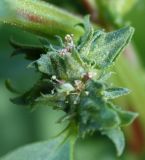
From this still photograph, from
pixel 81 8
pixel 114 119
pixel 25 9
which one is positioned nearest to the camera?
pixel 114 119

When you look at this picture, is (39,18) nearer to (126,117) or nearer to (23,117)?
(126,117)

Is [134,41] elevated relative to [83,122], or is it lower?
elevated

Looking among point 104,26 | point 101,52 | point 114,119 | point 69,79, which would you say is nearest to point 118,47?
point 101,52

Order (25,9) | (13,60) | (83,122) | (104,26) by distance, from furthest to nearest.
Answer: (13,60), (104,26), (25,9), (83,122)

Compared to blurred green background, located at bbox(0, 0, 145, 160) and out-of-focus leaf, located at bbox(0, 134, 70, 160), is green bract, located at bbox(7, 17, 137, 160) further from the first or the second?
blurred green background, located at bbox(0, 0, 145, 160)

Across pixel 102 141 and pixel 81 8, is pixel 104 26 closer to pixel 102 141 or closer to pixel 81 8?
pixel 81 8

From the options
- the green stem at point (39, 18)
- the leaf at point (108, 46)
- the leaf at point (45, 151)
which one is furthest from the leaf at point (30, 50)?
the leaf at point (45, 151)
